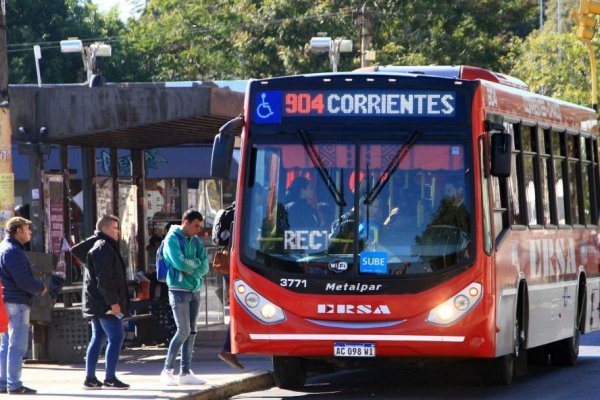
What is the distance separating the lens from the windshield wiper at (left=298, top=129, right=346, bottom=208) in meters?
13.6

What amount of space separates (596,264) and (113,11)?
173ft

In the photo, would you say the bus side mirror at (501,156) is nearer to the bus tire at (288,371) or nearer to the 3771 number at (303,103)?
the 3771 number at (303,103)

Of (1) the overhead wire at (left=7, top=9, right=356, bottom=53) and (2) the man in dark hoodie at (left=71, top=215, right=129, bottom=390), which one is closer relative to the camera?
(2) the man in dark hoodie at (left=71, top=215, right=129, bottom=390)

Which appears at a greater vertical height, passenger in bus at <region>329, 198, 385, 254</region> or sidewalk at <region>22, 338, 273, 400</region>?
passenger in bus at <region>329, 198, 385, 254</region>

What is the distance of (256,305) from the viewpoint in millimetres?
13617

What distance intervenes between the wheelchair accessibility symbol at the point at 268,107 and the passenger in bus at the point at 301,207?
64 centimetres

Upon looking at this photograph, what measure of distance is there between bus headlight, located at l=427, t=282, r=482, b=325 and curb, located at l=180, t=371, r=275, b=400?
219 cm

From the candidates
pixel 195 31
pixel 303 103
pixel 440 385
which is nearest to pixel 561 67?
pixel 195 31

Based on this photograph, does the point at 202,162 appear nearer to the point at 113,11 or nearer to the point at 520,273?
the point at 520,273

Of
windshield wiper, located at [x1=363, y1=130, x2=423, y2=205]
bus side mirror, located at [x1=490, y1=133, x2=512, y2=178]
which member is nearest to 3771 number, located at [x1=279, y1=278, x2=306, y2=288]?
windshield wiper, located at [x1=363, y1=130, x2=423, y2=205]

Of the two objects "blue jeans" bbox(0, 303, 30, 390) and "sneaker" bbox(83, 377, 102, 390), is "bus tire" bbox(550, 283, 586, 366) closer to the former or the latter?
"sneaker" bbox(83, 377, 102, 390)

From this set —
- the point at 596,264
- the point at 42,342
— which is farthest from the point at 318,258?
the point at 596,264

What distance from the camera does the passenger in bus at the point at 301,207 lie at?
13578 mm

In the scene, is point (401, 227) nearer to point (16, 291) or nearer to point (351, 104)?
point (351, 104)
